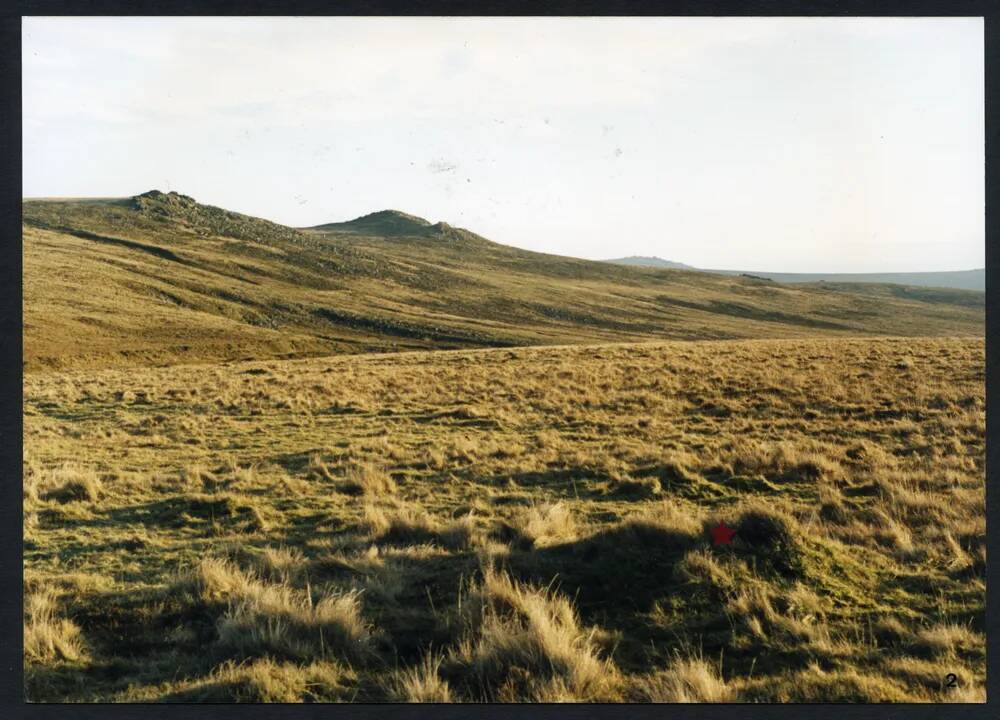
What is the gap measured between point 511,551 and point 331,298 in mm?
73744

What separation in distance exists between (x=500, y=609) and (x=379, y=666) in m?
1.06

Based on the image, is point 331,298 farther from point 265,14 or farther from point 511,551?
point 265,14

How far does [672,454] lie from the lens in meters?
10.8

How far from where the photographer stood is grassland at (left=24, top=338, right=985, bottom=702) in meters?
4.40

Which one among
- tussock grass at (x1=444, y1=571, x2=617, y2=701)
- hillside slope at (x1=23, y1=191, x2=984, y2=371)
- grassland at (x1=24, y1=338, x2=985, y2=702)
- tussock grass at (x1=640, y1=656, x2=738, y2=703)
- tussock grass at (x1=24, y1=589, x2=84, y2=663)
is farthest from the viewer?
hillside slope at (x1=23, y1=191, x2=984, y2=371)

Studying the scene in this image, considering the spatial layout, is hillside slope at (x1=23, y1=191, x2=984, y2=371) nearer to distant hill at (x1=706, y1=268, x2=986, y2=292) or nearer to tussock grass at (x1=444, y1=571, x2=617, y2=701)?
distant hill at (x1=706, y1=268, x2=986, y2=292)

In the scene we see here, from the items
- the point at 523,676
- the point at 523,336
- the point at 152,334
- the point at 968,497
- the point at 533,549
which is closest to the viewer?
the point at 523,676

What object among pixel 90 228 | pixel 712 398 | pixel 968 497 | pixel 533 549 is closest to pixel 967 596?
pixel 968 497

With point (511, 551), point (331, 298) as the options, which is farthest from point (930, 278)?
point (511, 551)

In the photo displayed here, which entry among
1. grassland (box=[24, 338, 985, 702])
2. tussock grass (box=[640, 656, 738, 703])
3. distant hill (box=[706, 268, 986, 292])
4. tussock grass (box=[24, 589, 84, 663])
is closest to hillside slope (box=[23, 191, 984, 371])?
distant hill (box=[706, 268, 986, 292])

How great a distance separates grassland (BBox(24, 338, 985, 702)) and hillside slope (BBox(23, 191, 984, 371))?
31.3 meters

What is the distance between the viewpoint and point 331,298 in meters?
76.4

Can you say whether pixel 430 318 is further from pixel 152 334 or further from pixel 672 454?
pixel 672 454

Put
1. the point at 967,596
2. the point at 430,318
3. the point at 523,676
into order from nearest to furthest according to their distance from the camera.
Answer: the point at 523,676 → the point at 967,596 → the point at 430,318
